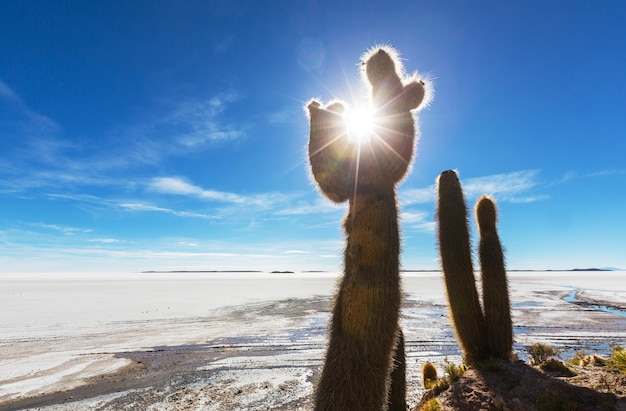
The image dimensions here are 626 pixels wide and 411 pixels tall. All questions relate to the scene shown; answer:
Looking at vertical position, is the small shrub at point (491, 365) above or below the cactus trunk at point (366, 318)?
below

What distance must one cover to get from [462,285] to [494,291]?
33.3 inches

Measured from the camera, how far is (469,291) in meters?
7.75

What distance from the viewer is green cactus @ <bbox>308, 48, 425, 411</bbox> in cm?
354

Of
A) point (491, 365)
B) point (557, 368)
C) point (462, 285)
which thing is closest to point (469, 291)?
point (462, 285)

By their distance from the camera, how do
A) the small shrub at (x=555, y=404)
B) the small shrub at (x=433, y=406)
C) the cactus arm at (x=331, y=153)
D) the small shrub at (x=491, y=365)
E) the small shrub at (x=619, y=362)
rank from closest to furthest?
the cactus arm at (x=331, y=153), the small shrub at (x=555, y=404), the small shrub at (x=433, y=406), the small shrub at (x=619, y=362), the small shrub at (x=491, y=365)

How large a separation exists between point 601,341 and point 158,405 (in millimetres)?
16846

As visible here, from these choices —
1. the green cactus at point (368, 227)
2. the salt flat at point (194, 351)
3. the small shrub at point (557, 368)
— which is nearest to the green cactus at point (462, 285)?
the small shrub at point (557, 368)

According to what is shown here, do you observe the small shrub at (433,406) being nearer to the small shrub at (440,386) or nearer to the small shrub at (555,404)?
the small shrub at (440,386)

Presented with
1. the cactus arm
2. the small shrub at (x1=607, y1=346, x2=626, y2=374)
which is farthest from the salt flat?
the small shrub at (x1=607, y1=346, x2=626, y2=374)

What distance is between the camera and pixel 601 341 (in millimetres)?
14930

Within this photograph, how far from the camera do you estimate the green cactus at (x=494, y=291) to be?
7.77m

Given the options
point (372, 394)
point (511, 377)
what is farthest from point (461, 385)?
point (372, 394)

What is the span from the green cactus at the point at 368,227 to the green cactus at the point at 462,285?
174 inches

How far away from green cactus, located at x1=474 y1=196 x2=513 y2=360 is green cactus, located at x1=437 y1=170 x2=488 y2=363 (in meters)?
0.21
